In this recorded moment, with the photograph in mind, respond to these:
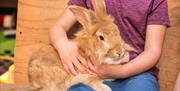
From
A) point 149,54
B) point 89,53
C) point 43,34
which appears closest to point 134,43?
point 149,54

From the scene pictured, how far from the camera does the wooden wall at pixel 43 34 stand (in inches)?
56.9

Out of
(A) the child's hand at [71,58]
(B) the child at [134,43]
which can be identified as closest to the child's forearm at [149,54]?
(B) the child at [134,43]

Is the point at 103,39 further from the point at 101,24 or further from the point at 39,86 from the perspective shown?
the point at 39,86

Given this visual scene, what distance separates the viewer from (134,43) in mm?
1290

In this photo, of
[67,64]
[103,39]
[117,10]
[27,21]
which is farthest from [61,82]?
[27,21]

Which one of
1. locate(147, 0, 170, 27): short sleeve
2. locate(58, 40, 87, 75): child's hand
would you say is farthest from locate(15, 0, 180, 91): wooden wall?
locate(58, 40, 87, 75): child's hand

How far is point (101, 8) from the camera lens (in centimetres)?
115

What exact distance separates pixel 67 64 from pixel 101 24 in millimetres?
194

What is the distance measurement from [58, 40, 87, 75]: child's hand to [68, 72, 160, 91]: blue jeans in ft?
0.31

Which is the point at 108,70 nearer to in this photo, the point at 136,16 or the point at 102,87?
the point at 102,87

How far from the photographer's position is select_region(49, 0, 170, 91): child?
3.92 feet

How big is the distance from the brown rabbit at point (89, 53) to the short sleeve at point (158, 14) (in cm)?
13

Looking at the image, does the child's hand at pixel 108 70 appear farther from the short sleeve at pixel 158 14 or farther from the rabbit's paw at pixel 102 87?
the short sleeve at pixel 158 14

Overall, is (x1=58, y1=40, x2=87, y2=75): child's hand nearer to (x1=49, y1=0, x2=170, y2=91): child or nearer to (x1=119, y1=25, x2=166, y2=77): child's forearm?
(x1=49, y1=0, x2=170, y2=91): child
